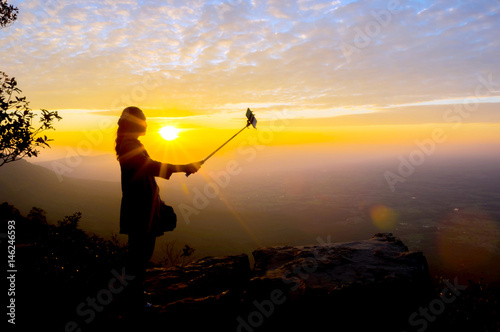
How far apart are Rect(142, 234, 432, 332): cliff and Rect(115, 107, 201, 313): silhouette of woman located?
1030 millimetres

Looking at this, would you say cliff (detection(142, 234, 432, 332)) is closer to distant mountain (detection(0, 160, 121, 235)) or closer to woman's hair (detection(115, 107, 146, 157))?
woman's hair (detection(115, 107, 146, 157))

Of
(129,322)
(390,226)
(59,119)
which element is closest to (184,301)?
(129,322)

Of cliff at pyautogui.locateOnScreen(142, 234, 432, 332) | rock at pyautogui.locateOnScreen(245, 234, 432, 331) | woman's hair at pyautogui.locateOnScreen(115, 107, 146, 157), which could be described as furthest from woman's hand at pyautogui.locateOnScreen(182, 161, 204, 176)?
rock at pyautogui.locateOnScreen(245, 234, 432, 331)

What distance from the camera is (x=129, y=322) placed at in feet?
15.6

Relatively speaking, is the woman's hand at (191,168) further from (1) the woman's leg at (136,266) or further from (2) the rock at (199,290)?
(2) the rock at (199,290)

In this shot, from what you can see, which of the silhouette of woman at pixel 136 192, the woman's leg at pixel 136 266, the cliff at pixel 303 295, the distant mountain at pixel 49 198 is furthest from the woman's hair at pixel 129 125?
the distant mountain at pixel 49 198

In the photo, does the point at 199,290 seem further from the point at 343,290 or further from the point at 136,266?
the point at 343,290

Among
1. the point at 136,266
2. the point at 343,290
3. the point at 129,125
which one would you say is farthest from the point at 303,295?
the point at 129,125

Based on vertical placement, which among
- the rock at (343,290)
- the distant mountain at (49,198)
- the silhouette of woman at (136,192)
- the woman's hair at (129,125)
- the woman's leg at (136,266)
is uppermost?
the woman's hair at (129,125)

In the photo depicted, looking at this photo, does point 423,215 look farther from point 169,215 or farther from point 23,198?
point 23,198

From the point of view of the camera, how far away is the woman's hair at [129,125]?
4668mm

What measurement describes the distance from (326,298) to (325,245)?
109 inches

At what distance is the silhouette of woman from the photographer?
456 centimetres

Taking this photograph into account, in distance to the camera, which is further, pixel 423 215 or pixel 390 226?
pixel 423 215
